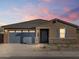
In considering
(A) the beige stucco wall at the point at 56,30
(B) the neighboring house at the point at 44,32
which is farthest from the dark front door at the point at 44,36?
(A) the beige stucco wall at the point at 56,30

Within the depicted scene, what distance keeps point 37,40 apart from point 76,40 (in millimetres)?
7403

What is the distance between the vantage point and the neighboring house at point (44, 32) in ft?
144

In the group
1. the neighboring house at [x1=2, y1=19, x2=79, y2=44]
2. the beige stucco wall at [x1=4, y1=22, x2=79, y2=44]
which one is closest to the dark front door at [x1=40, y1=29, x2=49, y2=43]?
the neighboring house at [x1=2, y1=19, x2=79, y2=44]

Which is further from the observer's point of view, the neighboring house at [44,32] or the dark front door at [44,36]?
the dark front door at [44,36]

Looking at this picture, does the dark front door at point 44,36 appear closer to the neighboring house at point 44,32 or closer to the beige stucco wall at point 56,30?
the neighboring house at point 44,32

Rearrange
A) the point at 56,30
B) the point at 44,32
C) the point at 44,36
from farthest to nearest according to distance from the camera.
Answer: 1. the point at 44,36
2. the point at 44,32
3. the point at 56,30

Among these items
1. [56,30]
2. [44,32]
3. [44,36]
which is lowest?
[44,36]

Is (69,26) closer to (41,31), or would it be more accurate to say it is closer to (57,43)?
(57,43)

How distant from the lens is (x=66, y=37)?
44031 mm

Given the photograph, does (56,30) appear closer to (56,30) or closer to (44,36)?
(56,30)

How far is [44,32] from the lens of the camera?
49000 mm

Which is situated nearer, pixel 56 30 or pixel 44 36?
pixel 56 30

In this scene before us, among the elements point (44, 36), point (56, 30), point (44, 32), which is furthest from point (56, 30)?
point (44, 36)

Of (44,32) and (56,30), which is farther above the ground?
(56,30)
